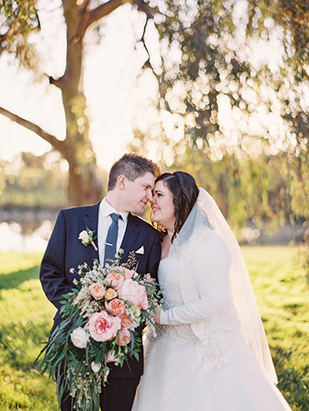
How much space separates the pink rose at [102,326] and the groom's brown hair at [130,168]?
987 mm

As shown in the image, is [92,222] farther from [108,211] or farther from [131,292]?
[131,292]

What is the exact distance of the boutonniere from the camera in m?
3.07

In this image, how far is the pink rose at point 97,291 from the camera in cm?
264

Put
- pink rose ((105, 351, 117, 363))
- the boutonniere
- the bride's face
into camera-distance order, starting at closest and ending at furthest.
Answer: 1. pink rose ((105, 351, 117, 363))
2. the boutonniere
3. the bride's face

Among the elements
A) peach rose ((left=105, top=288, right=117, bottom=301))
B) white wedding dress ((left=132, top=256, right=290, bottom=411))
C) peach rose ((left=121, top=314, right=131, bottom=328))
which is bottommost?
white wedding dress ((left=132, top=256, right=290, bottom=411))

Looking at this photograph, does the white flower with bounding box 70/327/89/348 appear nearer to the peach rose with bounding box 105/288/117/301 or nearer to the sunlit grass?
the peach rose with bounding box 105/288/117/301

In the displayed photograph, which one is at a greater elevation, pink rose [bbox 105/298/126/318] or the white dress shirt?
the white dress shirt

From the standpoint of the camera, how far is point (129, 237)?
3232 millimetres

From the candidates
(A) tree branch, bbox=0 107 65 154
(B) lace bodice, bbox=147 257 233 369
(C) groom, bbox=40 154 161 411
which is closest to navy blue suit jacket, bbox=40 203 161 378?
(C) groom, bbox=40 154 161 411

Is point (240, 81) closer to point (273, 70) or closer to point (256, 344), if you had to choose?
point (273, 70)

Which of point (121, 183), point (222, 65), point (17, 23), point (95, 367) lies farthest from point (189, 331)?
point (17, 23)

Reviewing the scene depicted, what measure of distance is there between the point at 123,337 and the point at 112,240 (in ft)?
2.23

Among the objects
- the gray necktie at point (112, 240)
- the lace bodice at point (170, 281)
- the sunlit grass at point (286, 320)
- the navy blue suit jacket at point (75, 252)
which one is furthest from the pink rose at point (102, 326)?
the sunlit grass at point (286, 320)

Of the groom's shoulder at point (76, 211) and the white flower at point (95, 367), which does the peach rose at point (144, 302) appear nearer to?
the white flower at point (95, 367)
